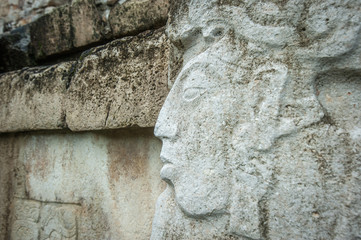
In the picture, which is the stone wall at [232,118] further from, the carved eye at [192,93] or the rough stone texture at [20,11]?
the rough stone texture at [20,11]

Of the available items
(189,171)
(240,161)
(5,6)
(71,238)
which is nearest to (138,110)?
(189,171)

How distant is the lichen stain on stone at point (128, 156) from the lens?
1200 mm

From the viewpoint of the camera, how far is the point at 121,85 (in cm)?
115

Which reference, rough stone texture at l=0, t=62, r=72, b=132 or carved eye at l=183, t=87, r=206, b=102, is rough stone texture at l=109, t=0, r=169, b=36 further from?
carved eye at l=183, t=87, r=206, b=102

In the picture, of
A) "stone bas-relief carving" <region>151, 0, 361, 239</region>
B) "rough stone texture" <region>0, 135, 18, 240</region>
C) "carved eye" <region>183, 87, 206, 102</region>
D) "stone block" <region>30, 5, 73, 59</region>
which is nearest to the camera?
"stone bas-relief carving" <region>151, 0, 361, 239</region>

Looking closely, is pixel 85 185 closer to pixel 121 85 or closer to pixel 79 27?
pixel 121 85

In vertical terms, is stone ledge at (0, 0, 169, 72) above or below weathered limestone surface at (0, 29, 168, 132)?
above

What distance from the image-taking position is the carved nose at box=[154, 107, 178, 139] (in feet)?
2.69

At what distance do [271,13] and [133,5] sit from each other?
78cm

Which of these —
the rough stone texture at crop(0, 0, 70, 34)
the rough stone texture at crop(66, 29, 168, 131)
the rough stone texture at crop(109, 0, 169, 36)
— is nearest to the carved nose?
the rough stone texture at crop(66, 29, 168, 131)

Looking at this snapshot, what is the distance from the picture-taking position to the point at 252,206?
0.69 meters

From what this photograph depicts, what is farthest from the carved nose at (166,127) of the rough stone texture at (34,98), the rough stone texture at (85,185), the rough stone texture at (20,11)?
the rough stone texture at (20,11)

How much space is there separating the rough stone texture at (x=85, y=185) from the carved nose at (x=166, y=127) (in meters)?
0.30

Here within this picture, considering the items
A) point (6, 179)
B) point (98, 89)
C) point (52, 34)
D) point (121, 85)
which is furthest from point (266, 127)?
point (6, 179)
